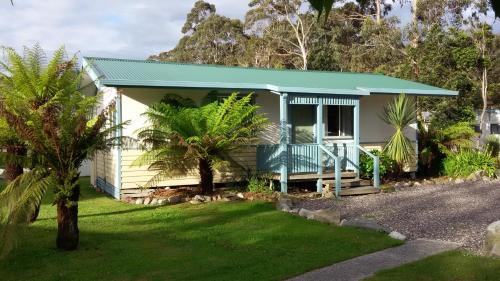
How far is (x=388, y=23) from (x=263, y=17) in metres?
9.99

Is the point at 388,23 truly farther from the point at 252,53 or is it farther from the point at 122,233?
the point at 122,233

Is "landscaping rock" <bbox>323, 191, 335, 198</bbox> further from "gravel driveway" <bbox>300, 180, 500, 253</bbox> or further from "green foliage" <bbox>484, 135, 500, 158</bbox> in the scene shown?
"green foliage" <bbox>484, 135, 500, 158</bbox>

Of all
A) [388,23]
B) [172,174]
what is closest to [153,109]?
[172,174]

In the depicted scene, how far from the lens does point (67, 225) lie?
788cm

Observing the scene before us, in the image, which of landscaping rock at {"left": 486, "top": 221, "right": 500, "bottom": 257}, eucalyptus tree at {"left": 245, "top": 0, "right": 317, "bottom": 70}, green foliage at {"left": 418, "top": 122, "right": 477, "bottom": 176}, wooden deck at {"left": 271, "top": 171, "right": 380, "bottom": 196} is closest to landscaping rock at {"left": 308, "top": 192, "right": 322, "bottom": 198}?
wooden deck at {"left": 271, "top": 171, "right": 380, "bottom": 196}

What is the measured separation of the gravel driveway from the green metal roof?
3.06 meters

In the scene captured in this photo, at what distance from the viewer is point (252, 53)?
37.9 metres

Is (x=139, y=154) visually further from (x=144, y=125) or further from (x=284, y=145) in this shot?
(x=284, y=145)

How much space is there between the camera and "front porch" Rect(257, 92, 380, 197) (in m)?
13.5

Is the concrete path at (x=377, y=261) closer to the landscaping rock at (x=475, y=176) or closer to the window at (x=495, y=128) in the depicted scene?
the landscaping rock at (x=475, y=176)

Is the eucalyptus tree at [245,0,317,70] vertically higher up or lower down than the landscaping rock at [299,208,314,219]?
higher up

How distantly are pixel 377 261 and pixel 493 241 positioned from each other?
164 cm

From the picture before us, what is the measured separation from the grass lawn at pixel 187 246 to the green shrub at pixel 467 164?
8.18 meters

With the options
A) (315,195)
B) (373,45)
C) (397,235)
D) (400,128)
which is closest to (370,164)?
(400,128)
